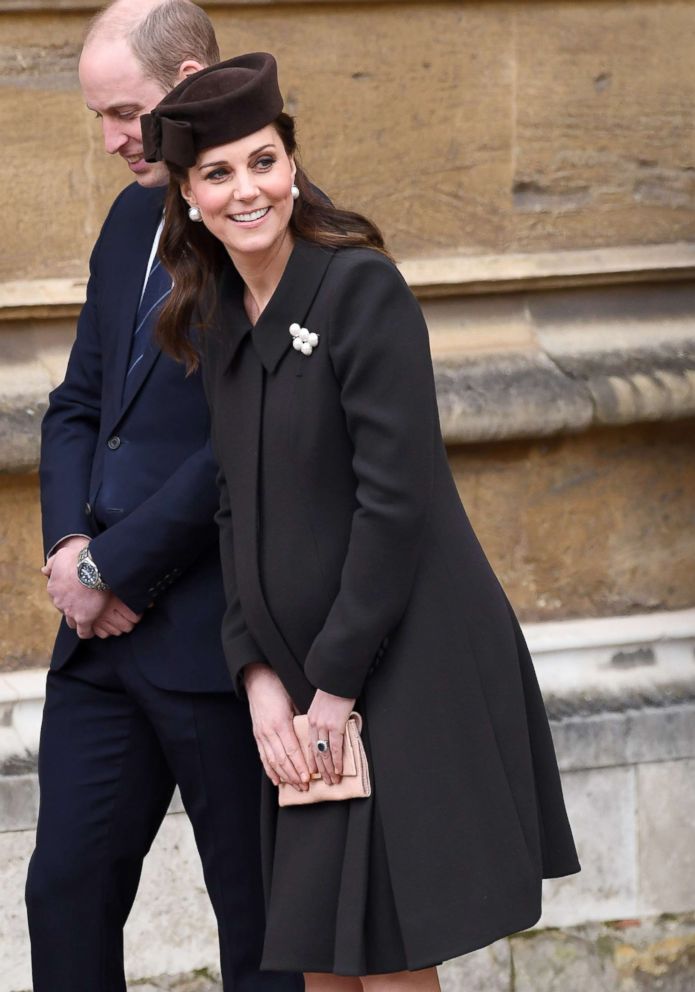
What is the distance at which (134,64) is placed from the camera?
2520mm

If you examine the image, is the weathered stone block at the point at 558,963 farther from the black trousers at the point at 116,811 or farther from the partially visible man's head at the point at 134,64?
the partially visible man's head at the point at 134,64

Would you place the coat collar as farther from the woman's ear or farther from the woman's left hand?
the woman's left hand

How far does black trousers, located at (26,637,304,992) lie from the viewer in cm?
268

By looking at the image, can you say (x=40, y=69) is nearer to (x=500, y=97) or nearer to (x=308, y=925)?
(x=500, y=97)

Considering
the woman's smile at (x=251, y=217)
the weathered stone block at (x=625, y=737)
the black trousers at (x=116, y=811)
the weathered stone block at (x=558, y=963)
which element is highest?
the woman's smile at (x=251, y=217)

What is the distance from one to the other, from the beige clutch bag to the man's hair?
3.23ft

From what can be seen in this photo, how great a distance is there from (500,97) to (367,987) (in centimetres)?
209

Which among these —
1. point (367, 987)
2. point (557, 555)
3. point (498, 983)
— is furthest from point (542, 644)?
point (367, 987)

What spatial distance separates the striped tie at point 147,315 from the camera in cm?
261

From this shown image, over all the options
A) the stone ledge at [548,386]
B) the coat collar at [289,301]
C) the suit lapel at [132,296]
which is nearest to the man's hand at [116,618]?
the suit lapel at [132,296]

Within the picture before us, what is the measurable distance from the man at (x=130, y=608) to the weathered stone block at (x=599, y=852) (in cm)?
124

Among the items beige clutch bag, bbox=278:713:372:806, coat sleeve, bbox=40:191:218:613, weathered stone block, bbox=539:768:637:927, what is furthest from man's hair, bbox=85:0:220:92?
weathered stone block, bbox=539:768:637:927

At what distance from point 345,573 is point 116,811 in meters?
0.74

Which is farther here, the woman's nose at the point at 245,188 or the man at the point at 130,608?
the man at the point at 130,608
